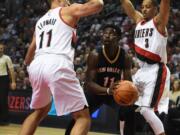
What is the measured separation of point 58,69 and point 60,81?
135 millimetres

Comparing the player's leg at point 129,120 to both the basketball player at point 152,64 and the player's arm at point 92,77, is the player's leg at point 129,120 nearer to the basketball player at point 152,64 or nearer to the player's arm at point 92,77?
the basketball player at point 152,64

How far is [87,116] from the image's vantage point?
5.55m

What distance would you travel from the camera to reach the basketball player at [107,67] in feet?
21.7

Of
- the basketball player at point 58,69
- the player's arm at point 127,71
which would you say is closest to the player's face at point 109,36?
the player's arm at point 127,71

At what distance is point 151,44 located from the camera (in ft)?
22.1

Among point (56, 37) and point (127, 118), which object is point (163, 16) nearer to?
point (127, 118)

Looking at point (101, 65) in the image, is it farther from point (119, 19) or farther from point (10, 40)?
point (10, 40)

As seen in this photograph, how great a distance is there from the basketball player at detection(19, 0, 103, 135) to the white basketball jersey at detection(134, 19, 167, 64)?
1325 millimetres

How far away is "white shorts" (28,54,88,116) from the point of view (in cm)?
544

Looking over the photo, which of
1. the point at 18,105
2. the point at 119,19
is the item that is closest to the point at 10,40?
the point at 119,19

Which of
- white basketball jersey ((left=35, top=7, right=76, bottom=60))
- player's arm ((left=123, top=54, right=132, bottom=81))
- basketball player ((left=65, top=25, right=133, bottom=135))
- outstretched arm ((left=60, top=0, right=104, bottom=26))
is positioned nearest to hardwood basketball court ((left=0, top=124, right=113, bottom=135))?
basketball player ((left=65, top=25, right=133, bottom=135))

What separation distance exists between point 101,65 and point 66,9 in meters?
1.30

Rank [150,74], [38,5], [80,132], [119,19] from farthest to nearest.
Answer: [38,5] → [119,19] → [150,74] → [80,132]

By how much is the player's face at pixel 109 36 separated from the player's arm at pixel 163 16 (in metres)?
0.60
